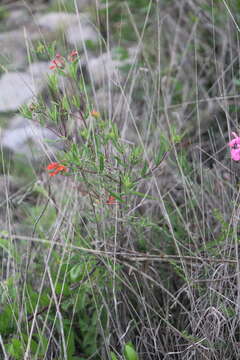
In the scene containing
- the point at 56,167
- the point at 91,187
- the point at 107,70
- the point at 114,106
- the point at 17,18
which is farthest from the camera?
the point at 17,18

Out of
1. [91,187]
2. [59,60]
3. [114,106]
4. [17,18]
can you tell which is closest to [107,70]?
[59,60]

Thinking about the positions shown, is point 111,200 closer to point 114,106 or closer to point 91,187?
point 91,187

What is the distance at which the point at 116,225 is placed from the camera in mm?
1296

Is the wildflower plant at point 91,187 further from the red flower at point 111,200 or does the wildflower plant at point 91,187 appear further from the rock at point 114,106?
the rock at point 114,106

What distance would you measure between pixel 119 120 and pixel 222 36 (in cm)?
82

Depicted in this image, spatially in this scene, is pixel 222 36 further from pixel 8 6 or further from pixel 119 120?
pixel 8 6

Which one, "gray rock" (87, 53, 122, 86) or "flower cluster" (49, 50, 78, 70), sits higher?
"flower cluster" (49, 50, 78, 70)

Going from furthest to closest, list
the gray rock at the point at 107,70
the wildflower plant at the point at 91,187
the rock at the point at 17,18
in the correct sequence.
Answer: the rock at the point at 17,18
the gray rock at the point at 107,70
the wildflower plant at the point at 91,187

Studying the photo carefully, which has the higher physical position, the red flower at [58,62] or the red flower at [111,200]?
the red flower at [58,62]

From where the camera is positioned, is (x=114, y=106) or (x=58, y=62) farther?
(x=114, y=106)

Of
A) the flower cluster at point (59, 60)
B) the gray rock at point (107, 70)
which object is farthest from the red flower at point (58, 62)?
the gray rock at point (107, 70)

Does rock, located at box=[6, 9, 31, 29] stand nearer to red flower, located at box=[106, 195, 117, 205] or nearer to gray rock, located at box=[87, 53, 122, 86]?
gray rock, located at box=[87, 53, 122, 86]

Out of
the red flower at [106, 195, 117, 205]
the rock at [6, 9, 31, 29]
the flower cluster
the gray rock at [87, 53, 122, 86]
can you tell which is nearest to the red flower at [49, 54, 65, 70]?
the flower cluster

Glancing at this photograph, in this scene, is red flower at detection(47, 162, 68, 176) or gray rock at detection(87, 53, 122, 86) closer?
red flower at detection(47, 162, 68, 176)
